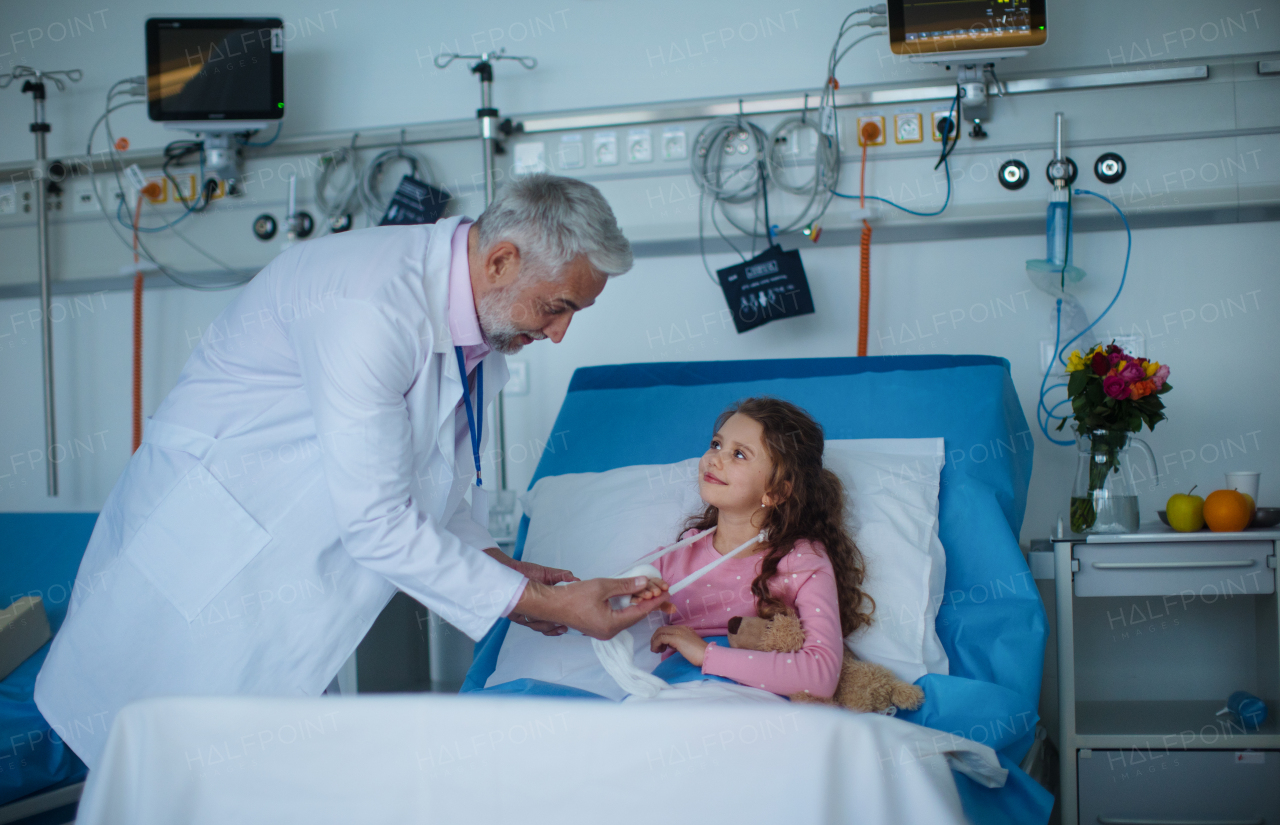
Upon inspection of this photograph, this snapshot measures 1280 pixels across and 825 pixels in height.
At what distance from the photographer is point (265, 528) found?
135 centimetres

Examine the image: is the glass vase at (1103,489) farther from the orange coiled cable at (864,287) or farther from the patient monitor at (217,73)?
the patient monitor at (217,73)

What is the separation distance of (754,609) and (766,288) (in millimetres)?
1085

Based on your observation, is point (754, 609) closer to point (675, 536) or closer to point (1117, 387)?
point (675, 536)

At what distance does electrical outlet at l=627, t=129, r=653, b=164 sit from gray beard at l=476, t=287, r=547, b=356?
1326mm

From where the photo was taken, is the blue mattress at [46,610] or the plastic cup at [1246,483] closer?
the blue mattress at [46,610]

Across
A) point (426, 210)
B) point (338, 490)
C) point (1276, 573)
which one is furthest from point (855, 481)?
point (426, 210)

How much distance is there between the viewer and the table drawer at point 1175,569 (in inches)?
70.7

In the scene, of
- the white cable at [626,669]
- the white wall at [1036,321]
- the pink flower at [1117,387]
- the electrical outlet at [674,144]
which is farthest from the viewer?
the electrical outlet at [674,144]

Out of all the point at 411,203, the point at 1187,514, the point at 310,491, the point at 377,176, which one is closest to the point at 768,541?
the point at 310,491

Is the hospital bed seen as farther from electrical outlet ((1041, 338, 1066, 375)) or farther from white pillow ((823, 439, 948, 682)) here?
electrical outlet ((1041, 338, 1066, 375))

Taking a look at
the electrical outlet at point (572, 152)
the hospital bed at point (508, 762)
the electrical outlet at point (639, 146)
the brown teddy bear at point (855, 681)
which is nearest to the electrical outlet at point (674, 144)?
the electrical outlet at point (639, 146)

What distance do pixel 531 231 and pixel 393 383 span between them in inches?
11.0

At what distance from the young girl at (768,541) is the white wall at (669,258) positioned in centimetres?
94

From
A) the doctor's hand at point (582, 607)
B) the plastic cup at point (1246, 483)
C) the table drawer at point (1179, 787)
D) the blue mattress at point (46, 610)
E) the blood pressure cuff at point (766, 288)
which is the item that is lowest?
the table drawer at point (1179, 787)
